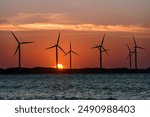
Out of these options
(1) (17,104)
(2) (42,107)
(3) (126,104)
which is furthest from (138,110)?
(1) (17,104)

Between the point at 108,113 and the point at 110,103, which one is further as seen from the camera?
the point at 110,103

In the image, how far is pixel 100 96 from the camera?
74500 mm

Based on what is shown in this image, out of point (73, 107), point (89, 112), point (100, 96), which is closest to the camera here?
A: point (89, 112)

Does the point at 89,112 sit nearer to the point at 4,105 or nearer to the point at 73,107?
the point at 73,107

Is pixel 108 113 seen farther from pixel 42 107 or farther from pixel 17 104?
pixel 17 104

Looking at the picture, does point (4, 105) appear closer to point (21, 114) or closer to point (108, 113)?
point (21, 114)

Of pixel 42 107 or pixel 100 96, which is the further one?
pixel 100 96

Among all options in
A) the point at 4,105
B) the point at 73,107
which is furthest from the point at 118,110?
the point at 4,105

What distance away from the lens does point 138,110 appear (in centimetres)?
3806

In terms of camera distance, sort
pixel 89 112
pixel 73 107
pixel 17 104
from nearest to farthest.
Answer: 1. pixel 89 112
2. pixel 73 107
3. pixel 17 104

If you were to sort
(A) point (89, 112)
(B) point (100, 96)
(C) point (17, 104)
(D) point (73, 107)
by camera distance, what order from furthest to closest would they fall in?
(B) point (100, 96) < (C) point (17, 104) < (D) point (73, 107) < (A) point (89, 112)

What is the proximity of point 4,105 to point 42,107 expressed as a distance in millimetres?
7278

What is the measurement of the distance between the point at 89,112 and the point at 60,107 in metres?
2.59

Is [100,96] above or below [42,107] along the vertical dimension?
below
